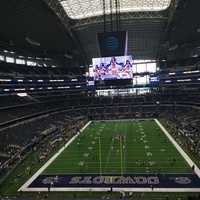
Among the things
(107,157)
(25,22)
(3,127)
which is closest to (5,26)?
(25,22)

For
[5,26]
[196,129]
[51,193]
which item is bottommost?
[51,193]

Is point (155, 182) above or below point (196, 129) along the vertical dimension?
below

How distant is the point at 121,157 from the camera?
29688 mm

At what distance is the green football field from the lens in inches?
1098

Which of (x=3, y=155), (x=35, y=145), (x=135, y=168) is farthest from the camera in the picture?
(x=35, y=145)

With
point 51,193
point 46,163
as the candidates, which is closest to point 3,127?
point 46,163

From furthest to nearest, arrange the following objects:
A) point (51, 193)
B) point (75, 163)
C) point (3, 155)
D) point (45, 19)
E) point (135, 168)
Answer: point (45, 19), point (3, 155), point (75, 163), point (135, 168), point (51, 193)

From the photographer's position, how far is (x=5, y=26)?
4597cm

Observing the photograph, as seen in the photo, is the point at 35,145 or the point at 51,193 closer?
the point at 51,193

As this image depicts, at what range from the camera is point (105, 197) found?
2134cm

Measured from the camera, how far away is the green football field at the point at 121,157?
91.5 ft

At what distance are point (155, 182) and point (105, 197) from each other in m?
5.77

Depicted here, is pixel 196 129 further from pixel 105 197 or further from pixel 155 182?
pixel 105 197

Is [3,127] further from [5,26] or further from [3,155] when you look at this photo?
[5,26]
